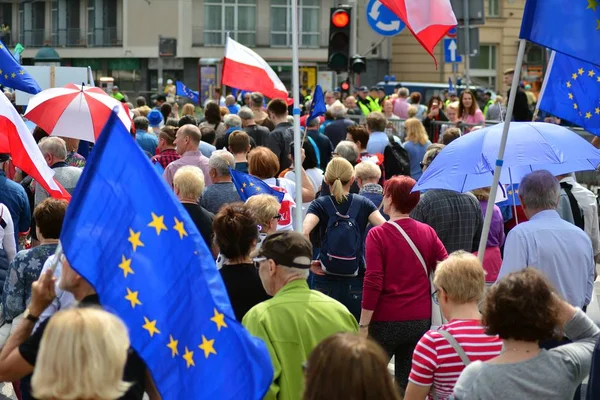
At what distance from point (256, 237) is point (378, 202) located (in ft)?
10.8

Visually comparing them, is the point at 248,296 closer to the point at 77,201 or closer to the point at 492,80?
the point at 77,201

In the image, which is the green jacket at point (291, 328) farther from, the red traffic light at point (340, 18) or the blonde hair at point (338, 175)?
the red traffic light at point (340, 18)

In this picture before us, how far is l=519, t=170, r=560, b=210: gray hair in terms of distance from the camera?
594 centimetres

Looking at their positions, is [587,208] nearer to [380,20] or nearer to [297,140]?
[297,140]

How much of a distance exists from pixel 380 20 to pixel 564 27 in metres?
8.07

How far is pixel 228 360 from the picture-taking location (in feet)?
12.5

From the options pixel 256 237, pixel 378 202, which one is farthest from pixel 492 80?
pixel 256 237

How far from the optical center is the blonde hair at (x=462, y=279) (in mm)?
4930

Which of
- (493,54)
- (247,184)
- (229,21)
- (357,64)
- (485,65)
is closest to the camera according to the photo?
(247,184)

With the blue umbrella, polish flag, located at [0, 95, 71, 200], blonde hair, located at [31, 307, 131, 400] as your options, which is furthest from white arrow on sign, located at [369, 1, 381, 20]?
blonde hair, located at [31, 307, 131, 400]

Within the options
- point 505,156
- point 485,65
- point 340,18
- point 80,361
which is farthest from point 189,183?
point 485,65

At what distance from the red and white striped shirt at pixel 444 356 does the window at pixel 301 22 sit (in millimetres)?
52925

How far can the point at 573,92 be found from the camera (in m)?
7.67

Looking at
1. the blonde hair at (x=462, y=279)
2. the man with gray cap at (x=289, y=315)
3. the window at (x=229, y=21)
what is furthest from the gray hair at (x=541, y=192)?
the window at (x=229, y=21)
